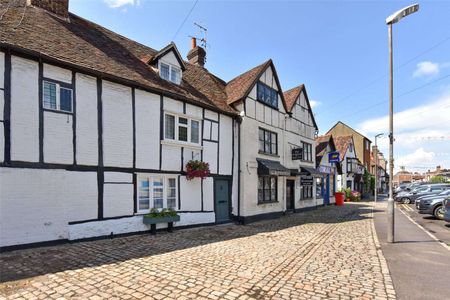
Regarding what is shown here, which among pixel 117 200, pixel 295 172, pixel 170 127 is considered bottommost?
pixel 117 200

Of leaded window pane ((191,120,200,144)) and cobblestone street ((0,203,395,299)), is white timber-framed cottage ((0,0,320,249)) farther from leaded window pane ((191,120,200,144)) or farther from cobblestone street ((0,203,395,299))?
cobblestone street ((0,203,395,299))

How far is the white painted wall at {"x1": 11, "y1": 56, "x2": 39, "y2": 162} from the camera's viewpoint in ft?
24.2

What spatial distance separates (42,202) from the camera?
7.72 metres

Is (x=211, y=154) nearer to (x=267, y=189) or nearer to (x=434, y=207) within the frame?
(x=267, y=189)

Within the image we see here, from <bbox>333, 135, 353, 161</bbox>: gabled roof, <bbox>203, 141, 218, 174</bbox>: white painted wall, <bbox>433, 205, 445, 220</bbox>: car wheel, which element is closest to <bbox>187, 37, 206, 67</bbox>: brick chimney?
<bbox>203, 141, 218, 174</bbox>: white painted wall

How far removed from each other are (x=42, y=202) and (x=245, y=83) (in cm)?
1140

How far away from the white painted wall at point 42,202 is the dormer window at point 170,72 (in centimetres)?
561

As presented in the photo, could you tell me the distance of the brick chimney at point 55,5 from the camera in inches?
413

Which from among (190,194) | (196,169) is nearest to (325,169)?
(190,194)

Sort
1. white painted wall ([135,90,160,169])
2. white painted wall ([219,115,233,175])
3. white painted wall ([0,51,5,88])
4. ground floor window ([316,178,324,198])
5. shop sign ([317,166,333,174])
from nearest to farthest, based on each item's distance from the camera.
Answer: white painted wall ([0,51,5,88]), white painted wall ([135,90,160,169]), white painted wall ([219,115,233,175]), ground floor window ([316,178,324,198]), shop sign ([317,166,333,174])

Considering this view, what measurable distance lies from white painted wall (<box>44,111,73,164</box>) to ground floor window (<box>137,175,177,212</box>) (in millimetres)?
2704

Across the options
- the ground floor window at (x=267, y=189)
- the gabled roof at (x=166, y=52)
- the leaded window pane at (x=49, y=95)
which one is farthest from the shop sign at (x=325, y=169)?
the leaded window pane at (x=49, y=95)

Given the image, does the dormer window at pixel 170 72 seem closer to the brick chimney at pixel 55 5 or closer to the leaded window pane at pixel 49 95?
the brick chimney at pixel 55 5

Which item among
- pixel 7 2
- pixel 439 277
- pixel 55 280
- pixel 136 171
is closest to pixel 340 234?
pixel 439 277
